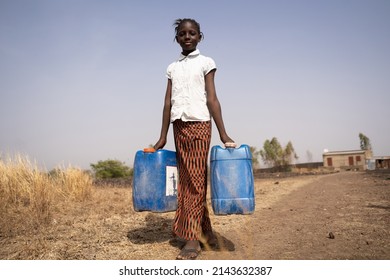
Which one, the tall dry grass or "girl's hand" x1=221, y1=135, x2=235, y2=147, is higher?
"girl's hand" x1=221, y1=135, x2=235, y2=147

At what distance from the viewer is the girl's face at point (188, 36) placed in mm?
2719

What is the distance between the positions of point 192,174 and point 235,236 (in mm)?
1121

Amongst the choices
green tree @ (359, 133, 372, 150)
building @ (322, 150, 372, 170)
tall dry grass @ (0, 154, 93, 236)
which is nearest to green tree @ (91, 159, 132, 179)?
tall dry grass @ (0, 154, 93, 236)

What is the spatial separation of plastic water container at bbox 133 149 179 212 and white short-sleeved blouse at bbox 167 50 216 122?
1.32ft

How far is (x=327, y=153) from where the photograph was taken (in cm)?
4038

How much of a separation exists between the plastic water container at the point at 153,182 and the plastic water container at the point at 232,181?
442 mm

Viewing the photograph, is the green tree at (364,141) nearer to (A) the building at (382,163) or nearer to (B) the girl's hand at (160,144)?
(A) the building at (382,163)

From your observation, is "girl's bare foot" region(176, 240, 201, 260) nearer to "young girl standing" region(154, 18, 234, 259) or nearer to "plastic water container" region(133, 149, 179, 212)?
"young girl standing" region(154, 18, 234, 259)

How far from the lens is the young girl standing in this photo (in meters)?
2.63

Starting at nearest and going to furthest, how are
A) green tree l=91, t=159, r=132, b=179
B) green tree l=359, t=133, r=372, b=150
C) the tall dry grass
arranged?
the tall dry grass
green tree l=91, t=159, r=132, b=179
green tree l=359, t=133, r=372, b=150

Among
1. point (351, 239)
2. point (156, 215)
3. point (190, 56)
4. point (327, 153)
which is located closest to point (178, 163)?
point (190, 56)

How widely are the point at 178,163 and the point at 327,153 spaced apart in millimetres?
41642
